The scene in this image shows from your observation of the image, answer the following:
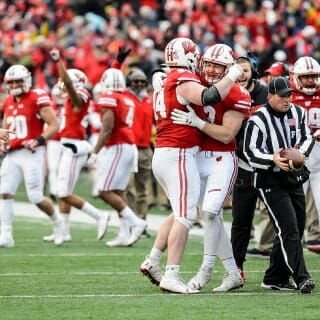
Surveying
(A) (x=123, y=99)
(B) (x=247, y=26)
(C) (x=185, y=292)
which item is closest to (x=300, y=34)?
(B) (x=247, y=26)

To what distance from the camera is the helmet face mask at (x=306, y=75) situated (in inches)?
438

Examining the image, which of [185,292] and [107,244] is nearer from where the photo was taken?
[185,292]

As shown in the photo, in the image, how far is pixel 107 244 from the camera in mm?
13641

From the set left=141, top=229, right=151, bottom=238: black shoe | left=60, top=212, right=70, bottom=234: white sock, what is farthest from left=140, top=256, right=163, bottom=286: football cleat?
left=141, top=229, right=151, bottom=238: black shoe

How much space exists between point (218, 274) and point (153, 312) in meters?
2.52

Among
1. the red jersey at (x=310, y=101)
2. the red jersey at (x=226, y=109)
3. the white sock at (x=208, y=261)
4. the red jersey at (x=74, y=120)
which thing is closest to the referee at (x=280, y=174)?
the red jersey at (x=226, y=109)

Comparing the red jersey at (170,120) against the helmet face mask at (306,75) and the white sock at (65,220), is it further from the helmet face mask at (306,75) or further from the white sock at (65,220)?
the white sock at (65,220)

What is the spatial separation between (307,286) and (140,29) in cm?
1950

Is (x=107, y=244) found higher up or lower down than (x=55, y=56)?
lower down

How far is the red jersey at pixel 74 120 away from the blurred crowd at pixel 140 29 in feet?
23.4

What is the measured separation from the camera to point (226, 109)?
9.30 metres

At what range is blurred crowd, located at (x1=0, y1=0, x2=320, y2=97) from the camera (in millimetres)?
23656

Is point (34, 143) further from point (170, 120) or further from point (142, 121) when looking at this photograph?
point (170, 120)

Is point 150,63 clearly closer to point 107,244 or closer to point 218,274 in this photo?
point 107,244
